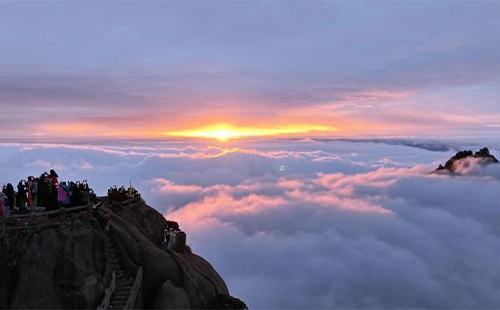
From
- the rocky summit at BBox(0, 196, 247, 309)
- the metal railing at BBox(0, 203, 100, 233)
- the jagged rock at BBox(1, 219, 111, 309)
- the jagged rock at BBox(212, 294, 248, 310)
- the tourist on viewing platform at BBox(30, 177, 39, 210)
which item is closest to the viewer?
the jagged rock at BBox(1, 219, 111, 309)

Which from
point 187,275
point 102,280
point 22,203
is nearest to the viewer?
point 102,280

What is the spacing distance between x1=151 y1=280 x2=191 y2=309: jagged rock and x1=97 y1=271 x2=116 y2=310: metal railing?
11.8 feet

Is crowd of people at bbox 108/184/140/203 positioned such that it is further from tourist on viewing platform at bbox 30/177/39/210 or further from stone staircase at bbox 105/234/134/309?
tourist on viewing platform at bbox 30/177/39/210

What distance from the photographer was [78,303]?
21.4m

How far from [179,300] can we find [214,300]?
204 inches

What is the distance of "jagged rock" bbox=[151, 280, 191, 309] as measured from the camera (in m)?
25.7

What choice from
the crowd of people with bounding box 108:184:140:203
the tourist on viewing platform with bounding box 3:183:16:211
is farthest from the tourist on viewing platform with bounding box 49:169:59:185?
the crowd of people with bounding box 108:184:140:203

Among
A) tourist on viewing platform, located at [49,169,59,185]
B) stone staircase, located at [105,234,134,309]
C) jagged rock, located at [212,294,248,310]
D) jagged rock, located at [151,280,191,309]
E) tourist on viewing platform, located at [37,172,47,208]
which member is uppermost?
tourist on viewing platform, located at [49,169,59,185]

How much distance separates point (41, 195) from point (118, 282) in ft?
28.8

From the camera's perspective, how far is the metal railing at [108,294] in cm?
2162

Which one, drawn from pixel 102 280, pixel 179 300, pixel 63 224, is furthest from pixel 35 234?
pixel 179 300

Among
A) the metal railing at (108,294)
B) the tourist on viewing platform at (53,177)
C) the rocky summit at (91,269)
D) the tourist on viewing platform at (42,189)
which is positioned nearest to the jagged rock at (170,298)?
the rocky summit at (91,269)

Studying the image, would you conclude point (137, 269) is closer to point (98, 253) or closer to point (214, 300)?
point (98, 253)

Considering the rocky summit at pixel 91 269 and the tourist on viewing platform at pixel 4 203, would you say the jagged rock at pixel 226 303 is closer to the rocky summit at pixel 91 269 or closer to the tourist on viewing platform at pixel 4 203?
the rocky summit at pixel 91 269
